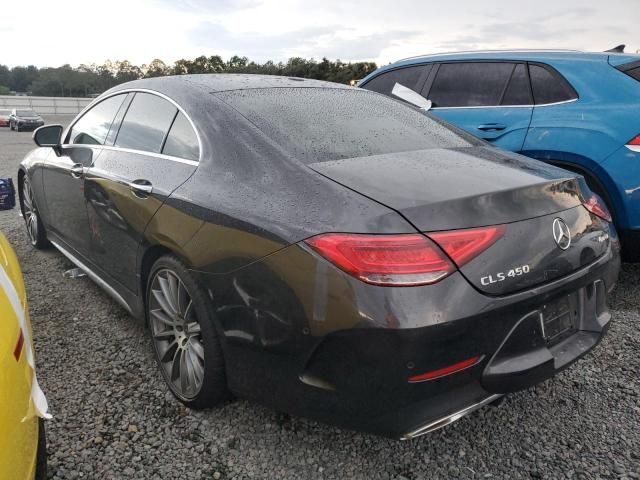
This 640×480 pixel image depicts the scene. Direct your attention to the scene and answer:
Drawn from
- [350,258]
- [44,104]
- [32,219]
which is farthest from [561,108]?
[44,104]

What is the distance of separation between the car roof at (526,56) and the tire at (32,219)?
12.0 ft

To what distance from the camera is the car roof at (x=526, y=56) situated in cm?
379

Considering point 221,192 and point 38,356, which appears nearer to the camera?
point 221,192

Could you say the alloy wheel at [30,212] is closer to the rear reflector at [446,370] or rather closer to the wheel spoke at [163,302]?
the wheel spoke at [163,302]

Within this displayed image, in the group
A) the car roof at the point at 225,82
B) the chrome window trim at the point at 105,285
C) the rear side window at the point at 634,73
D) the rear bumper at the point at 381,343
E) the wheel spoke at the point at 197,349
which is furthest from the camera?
the rear side window at the point at 634,73

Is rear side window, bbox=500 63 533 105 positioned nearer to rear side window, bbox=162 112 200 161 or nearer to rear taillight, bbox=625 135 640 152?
rear taillight, bbox=625 135 640 152

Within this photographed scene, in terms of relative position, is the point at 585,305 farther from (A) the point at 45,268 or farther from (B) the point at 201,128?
(A) the point at 45,268

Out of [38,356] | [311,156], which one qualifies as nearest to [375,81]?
[311,156]

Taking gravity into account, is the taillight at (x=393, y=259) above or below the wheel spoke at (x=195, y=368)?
above

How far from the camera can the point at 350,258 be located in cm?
161

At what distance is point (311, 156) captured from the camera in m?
2.00

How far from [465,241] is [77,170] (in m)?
2.61

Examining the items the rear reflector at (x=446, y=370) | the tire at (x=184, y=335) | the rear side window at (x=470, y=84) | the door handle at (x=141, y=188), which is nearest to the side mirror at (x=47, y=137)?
the door handle at (x=141, y=188)

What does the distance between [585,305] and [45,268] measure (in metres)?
3.99
